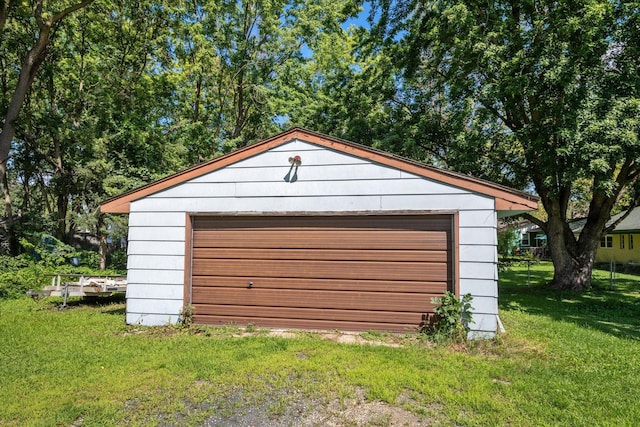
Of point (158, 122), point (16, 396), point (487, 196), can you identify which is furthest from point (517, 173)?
point (158, 122)

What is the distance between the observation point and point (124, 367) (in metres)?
4.23

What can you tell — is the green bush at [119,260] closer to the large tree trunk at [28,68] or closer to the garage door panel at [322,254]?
the large tree trunk at [28,68]

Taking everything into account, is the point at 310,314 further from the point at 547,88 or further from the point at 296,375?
the point at 547,88

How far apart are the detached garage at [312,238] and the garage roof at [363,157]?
16 mm

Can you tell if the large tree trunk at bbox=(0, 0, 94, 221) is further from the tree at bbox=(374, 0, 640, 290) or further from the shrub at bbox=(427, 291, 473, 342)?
the shrub at bbox=(427, 291, 473, 342)

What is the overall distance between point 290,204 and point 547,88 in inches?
283

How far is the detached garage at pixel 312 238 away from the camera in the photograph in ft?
17.6

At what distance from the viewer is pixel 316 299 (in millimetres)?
5801

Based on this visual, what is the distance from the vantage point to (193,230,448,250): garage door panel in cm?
555

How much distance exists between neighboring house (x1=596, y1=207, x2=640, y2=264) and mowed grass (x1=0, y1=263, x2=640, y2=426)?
17117 millimetres

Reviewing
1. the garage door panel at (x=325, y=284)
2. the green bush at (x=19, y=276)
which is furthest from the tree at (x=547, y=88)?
the green bush at (x=19, y=276)

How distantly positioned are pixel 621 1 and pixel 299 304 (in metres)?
9.83

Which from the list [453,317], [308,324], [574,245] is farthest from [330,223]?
[574,245]

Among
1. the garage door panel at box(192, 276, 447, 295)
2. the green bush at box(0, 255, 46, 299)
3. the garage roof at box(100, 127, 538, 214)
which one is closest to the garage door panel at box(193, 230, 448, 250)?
the garage door panel at box(192, 276, 447, 295)
